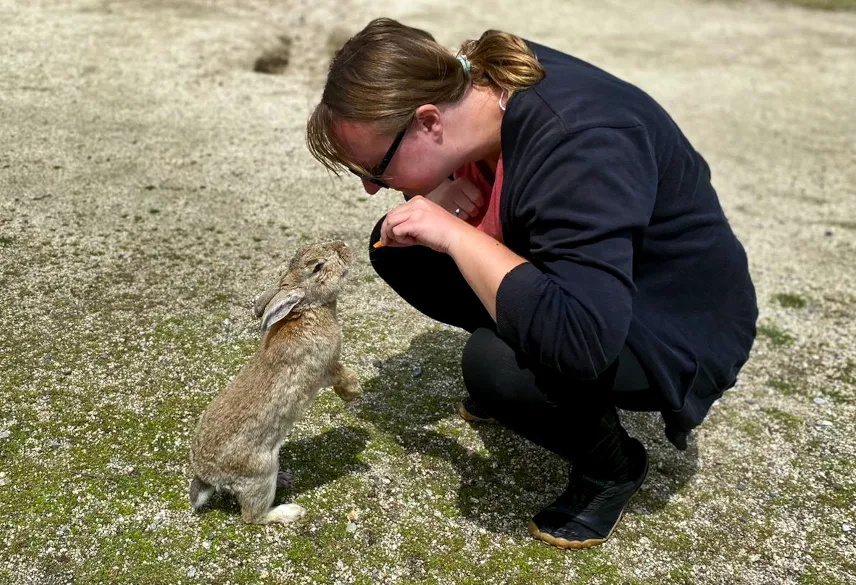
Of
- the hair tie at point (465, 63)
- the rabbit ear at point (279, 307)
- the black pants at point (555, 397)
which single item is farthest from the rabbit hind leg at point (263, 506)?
the hair tie at point (465, 63)

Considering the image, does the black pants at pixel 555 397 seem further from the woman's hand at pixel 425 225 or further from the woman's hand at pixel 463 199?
the woman's hand at pixel 425 225

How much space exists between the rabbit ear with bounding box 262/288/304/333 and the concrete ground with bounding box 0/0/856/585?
74cm

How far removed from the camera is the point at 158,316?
410 cm

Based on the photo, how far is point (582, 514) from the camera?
3.04 meters

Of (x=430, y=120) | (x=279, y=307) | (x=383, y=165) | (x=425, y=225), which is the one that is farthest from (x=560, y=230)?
(x=279, y=307)

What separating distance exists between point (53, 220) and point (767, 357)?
473 cm

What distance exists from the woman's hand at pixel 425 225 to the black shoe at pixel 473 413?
1274 millimetres

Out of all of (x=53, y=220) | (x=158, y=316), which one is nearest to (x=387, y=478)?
(x=158, y=316)

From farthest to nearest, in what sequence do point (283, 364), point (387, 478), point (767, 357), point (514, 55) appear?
point (767, 357)
point (387, 478)
point (283, 364)
point (514, 55)

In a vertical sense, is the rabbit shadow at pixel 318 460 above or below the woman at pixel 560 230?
below

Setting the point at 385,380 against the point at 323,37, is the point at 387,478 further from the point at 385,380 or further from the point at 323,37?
the point at 323,37

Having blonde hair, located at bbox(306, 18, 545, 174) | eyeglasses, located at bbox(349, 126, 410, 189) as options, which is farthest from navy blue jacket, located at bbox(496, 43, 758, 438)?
eyeglasses, located at bbox(349, 126, 410, 189)

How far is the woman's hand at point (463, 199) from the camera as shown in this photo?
10.0 feet

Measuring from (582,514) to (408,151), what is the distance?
166 cm
